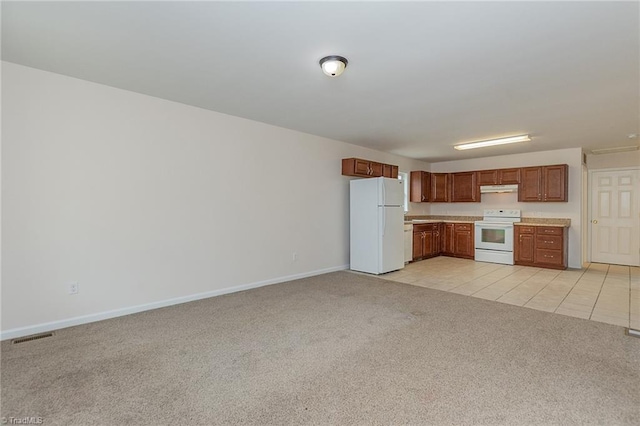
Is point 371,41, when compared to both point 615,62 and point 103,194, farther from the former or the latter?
point 103,194

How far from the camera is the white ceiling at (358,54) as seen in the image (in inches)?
82.0

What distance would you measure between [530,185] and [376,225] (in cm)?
377

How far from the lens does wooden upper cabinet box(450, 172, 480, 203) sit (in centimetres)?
749

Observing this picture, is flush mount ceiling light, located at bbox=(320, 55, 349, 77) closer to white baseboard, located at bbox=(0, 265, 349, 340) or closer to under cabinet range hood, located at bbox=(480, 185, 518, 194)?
white baseboard, located at bbox=(0, 265, 349, 340)

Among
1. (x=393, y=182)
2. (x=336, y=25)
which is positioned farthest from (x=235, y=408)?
(x=393, y=182)

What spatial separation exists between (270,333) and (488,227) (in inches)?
228

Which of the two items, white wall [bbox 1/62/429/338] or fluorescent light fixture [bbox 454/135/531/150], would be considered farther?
fluorescent light fixture [bbox 454/135/531/150]

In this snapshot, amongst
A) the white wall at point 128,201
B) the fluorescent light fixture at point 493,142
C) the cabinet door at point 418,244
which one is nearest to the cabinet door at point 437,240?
the cabinet door at point 418,244

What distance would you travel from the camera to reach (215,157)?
4203 mm

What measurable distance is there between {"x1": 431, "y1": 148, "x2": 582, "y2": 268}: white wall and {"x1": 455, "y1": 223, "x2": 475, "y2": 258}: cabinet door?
2.20ft

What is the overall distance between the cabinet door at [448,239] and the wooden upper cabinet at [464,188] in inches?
29.2

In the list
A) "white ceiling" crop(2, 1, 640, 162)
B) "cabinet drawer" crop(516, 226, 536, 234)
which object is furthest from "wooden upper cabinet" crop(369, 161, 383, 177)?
"cabinet drawer" crop(516, 226, 536, 234)

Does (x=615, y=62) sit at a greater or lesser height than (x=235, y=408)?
greater

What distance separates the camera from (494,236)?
6789 millimetres
